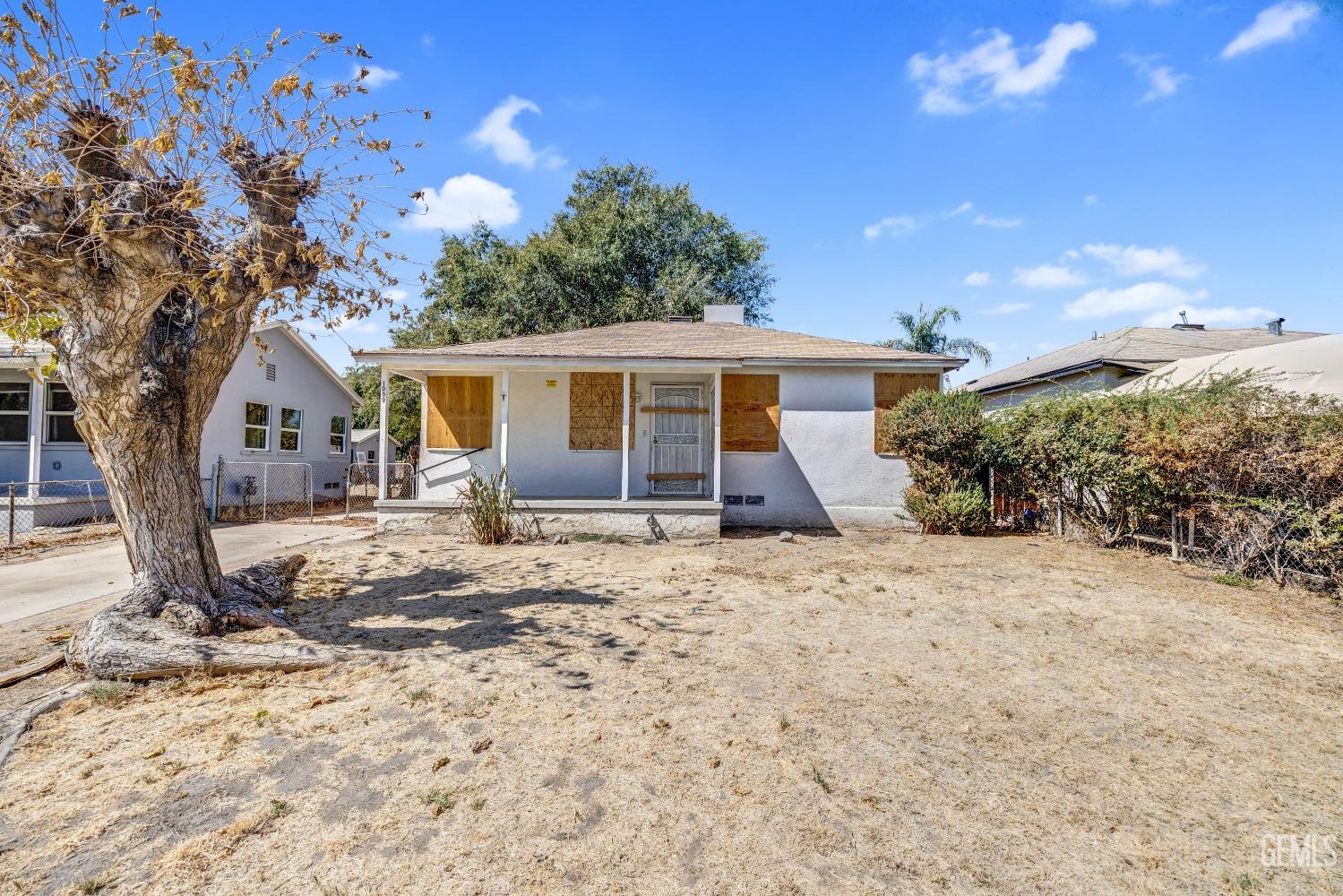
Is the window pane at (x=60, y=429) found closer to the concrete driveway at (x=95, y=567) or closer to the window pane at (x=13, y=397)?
the window pane at (x=13, y=397)

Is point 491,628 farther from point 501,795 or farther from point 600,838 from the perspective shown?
point 600,838

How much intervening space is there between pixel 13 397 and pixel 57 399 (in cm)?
118

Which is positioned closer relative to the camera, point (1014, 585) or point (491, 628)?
point (491, 628)

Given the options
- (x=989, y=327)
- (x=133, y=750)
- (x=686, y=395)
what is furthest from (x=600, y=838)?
(x=989, y=327)

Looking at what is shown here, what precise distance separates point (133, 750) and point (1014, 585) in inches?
296

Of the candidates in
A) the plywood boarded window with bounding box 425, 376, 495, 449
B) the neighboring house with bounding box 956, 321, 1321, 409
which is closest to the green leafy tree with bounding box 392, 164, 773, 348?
the neighboring house with bounding box 956, 321, 1321, 409

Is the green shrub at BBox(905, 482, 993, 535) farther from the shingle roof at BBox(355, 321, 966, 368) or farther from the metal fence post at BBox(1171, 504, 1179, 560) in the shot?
the metal fence post at BBox(1171, 504, 1179, 560)

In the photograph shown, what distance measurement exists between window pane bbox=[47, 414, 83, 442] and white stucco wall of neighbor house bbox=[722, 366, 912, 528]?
13605 mm

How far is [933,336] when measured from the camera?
20531 mm

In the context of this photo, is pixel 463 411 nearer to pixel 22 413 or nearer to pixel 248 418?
pixel 248 418

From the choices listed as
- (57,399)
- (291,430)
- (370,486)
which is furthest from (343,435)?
(57,399)

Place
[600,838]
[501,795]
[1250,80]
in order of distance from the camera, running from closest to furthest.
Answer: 1. [600,838]
2. [501,795]
3. [1250,80]

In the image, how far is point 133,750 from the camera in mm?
2988

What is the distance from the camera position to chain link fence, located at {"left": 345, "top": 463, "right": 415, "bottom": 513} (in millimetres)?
14993
